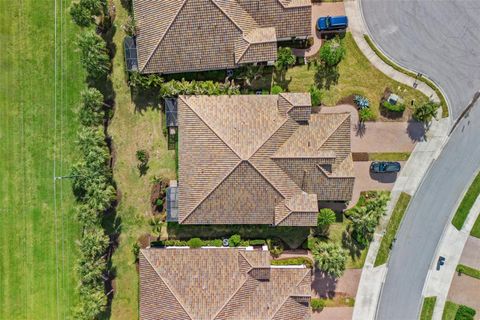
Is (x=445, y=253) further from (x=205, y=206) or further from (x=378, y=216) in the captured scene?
(x=205, y=206)

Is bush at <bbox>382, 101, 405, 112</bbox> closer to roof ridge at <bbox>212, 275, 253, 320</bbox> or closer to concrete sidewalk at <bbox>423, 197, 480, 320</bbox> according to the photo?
concrete sidewalk at <bbox>423, 197, 480, 320</bbox>

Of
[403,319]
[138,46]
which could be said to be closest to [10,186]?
[138,46]

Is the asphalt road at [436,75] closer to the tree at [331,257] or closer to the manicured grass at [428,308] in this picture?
the manicured grass at [428,308]

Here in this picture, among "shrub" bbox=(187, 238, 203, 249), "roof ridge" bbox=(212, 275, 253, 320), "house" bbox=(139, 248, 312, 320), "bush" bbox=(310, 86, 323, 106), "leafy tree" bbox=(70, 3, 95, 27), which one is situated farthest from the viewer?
"shrub" bbox=(187, 238, 203, 249)

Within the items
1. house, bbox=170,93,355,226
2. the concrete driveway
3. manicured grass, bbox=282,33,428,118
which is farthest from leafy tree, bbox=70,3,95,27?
the concrete driveway

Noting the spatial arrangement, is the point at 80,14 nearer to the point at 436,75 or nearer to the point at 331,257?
the point at 331,257

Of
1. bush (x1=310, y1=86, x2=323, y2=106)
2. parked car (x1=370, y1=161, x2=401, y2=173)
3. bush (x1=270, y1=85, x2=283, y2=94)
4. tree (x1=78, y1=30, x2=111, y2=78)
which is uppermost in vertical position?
tree (x1=78, y1=30, x2=111, y2=78)
